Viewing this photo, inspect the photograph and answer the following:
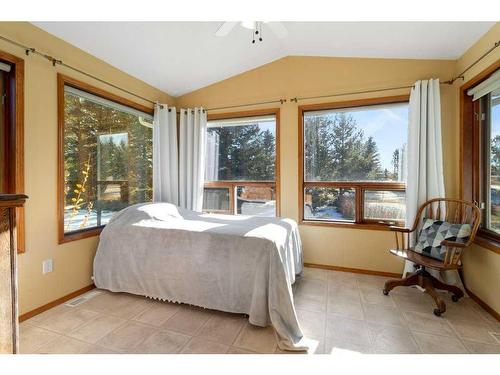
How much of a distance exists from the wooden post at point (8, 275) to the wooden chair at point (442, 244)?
278 cm

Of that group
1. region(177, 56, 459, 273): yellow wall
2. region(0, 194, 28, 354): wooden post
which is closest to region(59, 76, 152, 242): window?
region(177, 56, 459, 273): yellow wall

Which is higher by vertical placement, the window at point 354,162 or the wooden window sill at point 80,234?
the window at point 354,162

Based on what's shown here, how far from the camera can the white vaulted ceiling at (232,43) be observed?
2281mm

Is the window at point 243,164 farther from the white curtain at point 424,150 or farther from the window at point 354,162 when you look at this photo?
the white curtain at point 424,150

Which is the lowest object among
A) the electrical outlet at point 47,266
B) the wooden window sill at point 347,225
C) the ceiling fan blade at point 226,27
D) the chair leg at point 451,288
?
the chair leg at point 451,288

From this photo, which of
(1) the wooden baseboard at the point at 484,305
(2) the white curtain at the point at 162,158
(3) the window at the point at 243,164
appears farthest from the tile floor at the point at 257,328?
(3) the window at the point at 243,164

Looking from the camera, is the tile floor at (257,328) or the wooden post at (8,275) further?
the tile floor at (257,328)

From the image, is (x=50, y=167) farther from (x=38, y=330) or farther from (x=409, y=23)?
(x=409, y=23)

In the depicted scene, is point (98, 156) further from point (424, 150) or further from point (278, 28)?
point (424, 150)

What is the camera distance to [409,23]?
2229mm

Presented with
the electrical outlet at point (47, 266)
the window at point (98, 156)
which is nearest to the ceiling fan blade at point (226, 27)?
the window at point (98, 156)

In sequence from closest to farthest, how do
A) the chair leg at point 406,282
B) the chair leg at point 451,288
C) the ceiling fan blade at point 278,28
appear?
the ceiling fan blade at point 278,28
the chair leg at point 451,288
the chair leg at point 406,282

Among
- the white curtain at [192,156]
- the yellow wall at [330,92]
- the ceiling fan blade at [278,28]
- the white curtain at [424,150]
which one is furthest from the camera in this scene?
the white curtain at [192,156]

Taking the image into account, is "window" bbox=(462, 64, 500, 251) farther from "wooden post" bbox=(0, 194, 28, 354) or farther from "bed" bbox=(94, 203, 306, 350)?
"wooden post" bbox=(0, 194, 28, 354)
